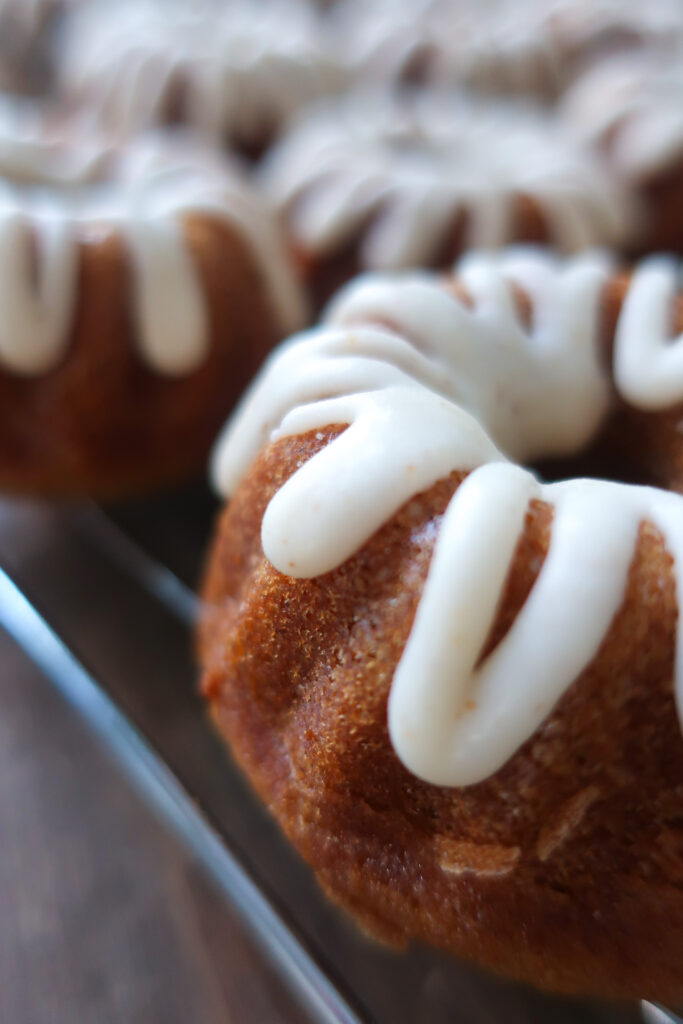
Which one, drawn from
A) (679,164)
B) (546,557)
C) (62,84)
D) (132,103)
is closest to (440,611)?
(546,557)

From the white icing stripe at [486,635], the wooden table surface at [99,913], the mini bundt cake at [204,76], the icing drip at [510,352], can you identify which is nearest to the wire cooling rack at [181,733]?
the wooden table surface at [99,913]

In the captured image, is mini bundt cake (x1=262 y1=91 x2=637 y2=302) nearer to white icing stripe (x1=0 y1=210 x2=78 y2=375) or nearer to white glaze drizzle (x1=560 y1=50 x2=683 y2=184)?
white glaze drizzle (x1=560 y1=50 x2=683 y2=184)

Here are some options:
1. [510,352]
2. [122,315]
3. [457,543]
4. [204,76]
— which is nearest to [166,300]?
[122,315]

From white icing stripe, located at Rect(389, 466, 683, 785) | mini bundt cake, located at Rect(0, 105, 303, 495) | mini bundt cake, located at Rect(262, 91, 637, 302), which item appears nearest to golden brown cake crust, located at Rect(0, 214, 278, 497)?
mini bundt cake, located at Rect(0, 105, 303, 495)

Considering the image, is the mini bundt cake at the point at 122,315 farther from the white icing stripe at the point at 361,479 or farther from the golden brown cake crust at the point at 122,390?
the white icing stripe at the point at 361,479

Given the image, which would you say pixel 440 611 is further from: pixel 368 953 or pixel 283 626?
pixel 368 953

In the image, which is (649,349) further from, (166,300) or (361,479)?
(166,300)
